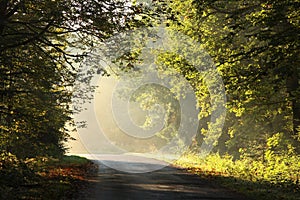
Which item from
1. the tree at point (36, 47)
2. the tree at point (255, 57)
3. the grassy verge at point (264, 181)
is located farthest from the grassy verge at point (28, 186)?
the tree at point (255, 57)

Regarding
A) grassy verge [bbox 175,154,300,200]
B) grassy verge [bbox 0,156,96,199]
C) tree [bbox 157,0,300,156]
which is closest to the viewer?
grassy verge [bbox 0,156,96,199]

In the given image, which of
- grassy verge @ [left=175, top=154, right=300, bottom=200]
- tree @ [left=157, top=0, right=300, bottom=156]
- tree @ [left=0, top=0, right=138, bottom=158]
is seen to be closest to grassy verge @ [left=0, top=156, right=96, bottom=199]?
tree @ [left=0, top=0, right=138, bottom=158]

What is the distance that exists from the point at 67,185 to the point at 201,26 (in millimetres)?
14822

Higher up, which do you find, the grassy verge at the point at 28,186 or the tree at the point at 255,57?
the tree at the point at 255,57

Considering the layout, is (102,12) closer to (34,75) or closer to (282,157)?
(34,75)

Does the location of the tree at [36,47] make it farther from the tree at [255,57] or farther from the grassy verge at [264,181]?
the grassy verge at [264,181]

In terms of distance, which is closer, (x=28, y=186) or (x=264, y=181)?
(x=28, y=186)

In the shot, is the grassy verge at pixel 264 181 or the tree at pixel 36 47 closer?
the tree at pixel 36 47

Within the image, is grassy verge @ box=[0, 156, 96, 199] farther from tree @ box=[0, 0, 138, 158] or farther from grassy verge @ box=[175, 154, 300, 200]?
grassy verge @ box=[175, 154, 300, 200]

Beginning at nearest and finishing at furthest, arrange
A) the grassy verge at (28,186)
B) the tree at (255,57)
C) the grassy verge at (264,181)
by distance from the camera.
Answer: the grassy verge at (28,186), the tree at (255,57), the grassy verge at (264,181)

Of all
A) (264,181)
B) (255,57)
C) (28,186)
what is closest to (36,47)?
(28,186)

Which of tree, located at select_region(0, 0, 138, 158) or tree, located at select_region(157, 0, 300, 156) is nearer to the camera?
tree, located at select_region(0, 0, 138, 158)

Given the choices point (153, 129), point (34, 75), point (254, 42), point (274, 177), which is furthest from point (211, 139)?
point (153, 129)

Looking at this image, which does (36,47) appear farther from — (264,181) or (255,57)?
(255,57)
